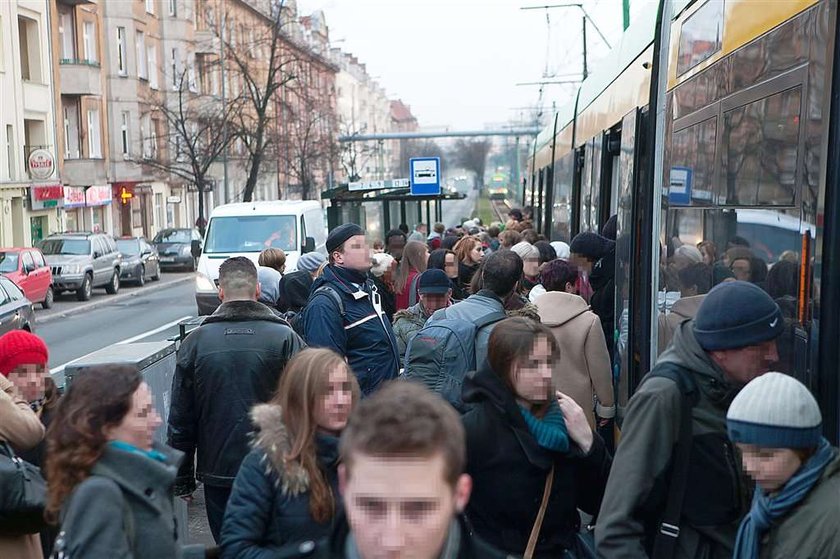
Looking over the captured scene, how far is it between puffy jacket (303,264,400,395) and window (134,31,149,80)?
172 ft

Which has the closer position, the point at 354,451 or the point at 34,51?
the point at 354,451

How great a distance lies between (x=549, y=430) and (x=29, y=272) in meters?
27.3

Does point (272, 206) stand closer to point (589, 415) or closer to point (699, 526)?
point (589, 415)

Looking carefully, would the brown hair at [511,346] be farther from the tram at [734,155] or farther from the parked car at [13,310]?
the parked car at [13,310]

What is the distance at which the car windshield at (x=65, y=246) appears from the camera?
3462 cm

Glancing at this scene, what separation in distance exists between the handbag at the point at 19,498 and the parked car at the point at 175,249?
4364cm

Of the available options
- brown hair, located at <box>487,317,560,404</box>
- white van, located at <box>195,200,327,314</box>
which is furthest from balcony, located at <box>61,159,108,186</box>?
brown hair, located at <box>487,317,560,404</box>

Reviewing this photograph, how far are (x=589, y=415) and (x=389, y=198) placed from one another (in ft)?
66.0

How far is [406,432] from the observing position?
2.13 metres

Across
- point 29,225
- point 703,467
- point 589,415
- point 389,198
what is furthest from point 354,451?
point 29,225

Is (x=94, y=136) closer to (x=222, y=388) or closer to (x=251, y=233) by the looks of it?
(x=251, y=233)

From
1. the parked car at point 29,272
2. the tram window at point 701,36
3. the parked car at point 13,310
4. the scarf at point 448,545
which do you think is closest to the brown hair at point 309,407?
the scarf at point 448,545

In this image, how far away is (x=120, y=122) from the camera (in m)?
53.7

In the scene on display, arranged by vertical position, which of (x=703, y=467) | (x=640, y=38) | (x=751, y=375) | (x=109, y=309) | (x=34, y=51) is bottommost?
(x=109, y=309)
